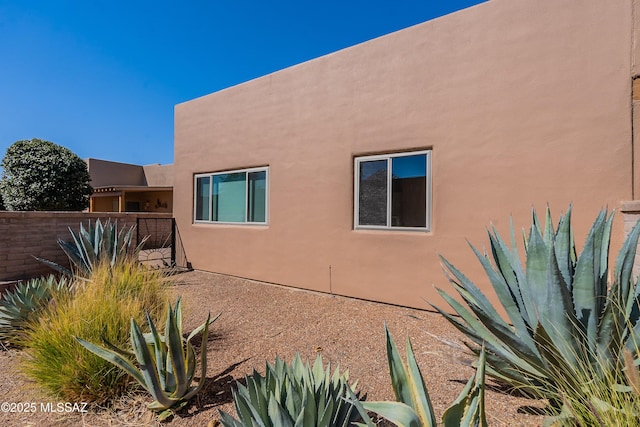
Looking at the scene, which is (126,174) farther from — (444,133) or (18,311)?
(444,133)

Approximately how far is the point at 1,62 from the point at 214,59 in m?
5.71

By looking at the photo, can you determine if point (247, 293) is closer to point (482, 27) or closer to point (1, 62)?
point (482, 27)

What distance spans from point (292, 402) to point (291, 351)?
1.74m

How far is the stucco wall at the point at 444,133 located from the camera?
3.82 m

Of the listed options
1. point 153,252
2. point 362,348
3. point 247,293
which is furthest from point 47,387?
point 153,252

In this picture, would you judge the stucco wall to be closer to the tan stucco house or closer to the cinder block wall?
the cinder block wall

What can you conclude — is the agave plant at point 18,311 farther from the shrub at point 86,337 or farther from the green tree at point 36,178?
the green tree at point 36,178

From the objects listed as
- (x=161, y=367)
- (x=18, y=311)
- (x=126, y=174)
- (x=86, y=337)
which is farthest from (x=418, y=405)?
(x=126, y=174)

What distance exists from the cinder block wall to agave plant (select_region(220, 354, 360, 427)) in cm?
693

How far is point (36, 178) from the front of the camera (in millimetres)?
12195

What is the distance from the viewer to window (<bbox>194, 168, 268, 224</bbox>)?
6.89 metres

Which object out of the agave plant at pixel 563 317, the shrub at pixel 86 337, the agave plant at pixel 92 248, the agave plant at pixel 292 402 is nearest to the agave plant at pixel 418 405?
the agave plant at pixel 292 402

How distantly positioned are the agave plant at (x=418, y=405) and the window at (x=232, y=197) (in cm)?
539

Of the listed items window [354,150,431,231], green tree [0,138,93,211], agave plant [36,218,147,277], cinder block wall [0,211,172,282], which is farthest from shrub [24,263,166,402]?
green tree [0,138,93,211]
